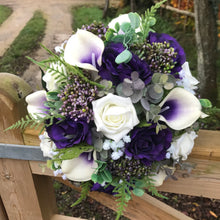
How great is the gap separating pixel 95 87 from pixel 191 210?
1.84 meters

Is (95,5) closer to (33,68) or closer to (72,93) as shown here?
(33,68)

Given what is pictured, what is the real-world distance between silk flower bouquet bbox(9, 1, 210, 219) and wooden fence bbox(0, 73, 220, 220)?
0.17 m

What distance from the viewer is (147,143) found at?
1.77 feet

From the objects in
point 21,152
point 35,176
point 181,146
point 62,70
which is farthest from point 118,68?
point 35,176

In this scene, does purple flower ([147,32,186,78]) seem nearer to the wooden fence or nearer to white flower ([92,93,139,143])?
white flower ([92,93,139,143])

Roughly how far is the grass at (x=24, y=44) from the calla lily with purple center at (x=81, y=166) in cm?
128

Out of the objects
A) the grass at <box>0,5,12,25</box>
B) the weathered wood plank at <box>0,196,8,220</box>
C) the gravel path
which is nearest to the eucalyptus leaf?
the weathered wood plank at <box>0,196,8,220</box>

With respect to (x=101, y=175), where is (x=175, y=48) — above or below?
above

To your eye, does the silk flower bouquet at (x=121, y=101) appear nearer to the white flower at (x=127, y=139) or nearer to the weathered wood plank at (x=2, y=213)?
the white flower at (x=127, y=139)

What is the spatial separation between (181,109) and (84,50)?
257 millimetres

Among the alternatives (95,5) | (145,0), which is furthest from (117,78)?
(145,0)

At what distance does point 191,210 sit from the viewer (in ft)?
6.51

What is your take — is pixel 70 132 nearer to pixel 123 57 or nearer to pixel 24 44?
pixel 123 57

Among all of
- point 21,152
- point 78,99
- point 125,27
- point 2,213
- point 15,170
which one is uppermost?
point 125,27
